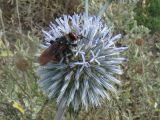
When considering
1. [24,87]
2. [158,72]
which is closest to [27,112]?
[24,87]

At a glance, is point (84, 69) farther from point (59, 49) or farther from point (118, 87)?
point (118, 87)

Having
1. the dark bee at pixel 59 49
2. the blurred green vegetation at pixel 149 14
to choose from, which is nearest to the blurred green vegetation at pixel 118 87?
the blurred green vegetation at pixel 149 14

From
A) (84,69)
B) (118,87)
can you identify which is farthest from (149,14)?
(84,69)

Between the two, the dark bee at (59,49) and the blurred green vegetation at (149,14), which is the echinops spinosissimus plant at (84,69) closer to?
the dark bee at (59,49)

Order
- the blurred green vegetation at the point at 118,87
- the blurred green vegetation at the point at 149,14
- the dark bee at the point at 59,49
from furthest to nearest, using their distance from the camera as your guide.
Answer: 1. the blurred green vegetation at the point at 149,14
2. the blurred green vegetation at the point at 118,87
3. the dark bee at the point at 59,49

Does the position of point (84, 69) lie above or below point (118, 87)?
above

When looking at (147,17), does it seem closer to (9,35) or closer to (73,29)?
(9,35)
